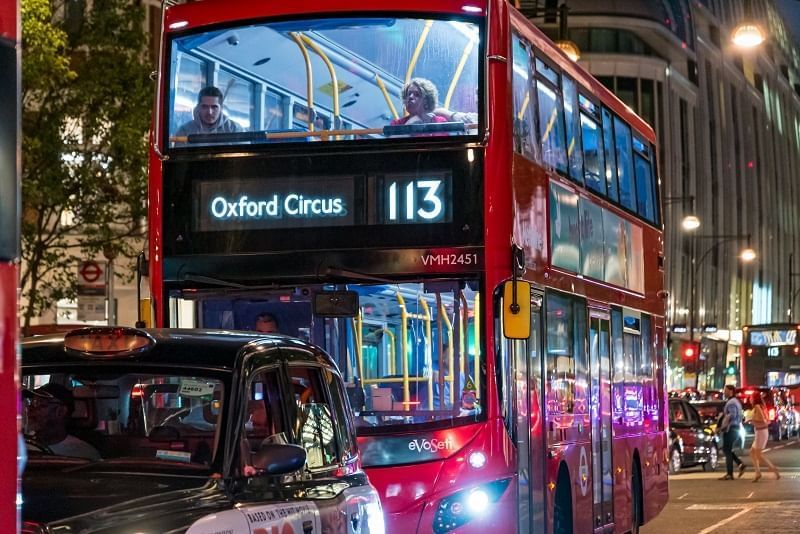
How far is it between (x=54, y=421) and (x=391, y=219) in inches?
217

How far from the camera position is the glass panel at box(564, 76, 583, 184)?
554 inches

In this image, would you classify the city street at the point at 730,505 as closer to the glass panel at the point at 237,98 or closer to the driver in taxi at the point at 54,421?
the glass panel at the point at 237,98

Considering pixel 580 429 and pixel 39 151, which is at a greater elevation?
pixel 39 151

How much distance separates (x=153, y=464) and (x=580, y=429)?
8.42m

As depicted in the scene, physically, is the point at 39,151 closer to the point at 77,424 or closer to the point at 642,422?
the point at 642,422

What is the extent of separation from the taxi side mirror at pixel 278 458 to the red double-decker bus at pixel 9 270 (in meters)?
2.42

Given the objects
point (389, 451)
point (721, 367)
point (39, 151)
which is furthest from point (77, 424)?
point (721, 367)

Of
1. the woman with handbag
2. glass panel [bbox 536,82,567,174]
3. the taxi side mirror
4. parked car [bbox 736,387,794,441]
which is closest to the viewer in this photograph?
the taxi side mirror

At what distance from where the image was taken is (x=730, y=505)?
2381 centimetres

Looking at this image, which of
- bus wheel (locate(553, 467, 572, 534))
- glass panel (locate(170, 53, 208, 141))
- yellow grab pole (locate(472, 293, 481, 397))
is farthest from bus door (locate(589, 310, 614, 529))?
glass panel (locate(170, 53, 208, 141))

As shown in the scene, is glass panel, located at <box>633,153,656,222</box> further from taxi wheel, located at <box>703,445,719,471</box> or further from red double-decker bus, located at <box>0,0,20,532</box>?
taxi wheel, located at <box>703,445,719,471</box>

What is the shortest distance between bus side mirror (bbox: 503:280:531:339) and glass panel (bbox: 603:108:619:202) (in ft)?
13.9

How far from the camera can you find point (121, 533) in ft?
17.6

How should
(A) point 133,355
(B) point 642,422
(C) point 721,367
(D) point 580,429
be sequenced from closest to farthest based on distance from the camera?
(A) point 133,355 < (D) point 580,429 < (B) point 642,422 < (C) point 721,367
